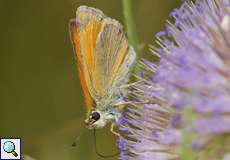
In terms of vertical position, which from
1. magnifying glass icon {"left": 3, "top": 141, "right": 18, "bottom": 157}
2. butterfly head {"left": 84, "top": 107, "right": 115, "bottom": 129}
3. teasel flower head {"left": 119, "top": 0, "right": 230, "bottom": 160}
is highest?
teasel flower head {"left": 119, "top": 0, "right": 230, "bottom": 160}

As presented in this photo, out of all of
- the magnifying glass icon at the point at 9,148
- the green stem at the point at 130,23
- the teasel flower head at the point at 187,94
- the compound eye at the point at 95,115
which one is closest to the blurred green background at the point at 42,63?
the magnifying glass icon at the point at 9,148

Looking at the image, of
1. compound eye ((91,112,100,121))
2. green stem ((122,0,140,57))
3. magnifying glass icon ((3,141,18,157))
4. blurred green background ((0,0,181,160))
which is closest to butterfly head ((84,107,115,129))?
compound eye ((91,112,100,121))

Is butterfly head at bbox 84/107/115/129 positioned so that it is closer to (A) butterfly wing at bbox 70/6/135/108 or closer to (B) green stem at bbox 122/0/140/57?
(A) butterfly wing at bbox 70/6/135/108

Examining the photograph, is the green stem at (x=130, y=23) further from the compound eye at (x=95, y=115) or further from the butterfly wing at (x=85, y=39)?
the compound eye at (x=95, y=115)

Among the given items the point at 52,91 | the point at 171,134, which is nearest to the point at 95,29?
the point at 171,134

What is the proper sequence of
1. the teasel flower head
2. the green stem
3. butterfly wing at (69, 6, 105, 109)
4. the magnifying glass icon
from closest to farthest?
the teasel flower head
butterfly wing at (69, 6, 105, 109)
the green stem
the magnifying glass icon

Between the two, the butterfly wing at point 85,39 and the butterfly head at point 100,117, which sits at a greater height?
the butterfly wing at point 85,39

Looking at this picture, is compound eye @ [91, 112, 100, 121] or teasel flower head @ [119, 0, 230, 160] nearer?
teasel flower head @ [119, 0, 230, 160]
